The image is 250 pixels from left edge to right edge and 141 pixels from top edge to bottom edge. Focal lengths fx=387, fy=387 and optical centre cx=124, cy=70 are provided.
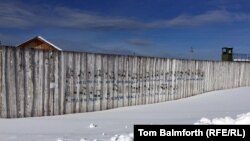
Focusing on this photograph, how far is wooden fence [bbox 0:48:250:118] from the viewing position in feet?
34.2

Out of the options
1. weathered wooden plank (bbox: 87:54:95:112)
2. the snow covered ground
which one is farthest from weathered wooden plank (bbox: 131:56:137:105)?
weathered wooden plank (bbox: 87:54:95:112)

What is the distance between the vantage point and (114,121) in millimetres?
10102

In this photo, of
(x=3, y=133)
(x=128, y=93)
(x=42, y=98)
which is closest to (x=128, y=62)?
(x=128, y=93)

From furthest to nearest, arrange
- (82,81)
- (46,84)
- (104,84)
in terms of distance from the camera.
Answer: (104,84)
(82,81)
(46,84)

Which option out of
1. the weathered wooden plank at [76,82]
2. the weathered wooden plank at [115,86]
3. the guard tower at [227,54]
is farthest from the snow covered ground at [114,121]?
the guard tower at [227,54]

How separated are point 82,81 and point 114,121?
8.03 ft

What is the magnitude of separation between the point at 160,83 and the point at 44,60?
5.54 meters

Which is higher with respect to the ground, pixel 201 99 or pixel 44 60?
pixel 44 60

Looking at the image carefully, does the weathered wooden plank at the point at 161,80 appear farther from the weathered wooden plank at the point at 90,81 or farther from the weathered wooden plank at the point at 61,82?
the weathered wooden plank at the point at 61,82

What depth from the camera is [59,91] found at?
11.5 m

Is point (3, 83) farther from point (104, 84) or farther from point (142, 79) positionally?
point (142, 79)

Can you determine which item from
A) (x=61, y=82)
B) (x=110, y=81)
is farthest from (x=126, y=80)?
(x=61, y=82)

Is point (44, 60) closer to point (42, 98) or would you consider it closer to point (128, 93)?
point (42, 98)

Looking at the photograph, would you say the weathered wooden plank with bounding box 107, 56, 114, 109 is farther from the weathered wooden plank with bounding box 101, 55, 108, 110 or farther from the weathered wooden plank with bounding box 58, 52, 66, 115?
the weathered wooden plank with bounding box 58, 52, 66, 115
